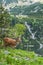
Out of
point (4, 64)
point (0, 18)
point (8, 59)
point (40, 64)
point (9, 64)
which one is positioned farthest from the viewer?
point (0, 18)

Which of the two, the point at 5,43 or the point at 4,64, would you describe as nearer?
the point at 4,64

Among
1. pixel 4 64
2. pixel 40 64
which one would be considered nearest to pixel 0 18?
pixel 40 64

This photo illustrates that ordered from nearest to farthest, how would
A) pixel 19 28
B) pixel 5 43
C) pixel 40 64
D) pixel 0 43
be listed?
1. pixel 40 64
2. pixel 0 43
3. pixel 5 43
4. pixel 19 28

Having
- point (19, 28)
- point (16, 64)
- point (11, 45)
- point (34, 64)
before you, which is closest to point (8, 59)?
point (16, 64)

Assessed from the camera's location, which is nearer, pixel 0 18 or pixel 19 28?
pixel 0 18

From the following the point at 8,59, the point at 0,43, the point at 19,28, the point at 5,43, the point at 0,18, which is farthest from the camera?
the point at 19,28

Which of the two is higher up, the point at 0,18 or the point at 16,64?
the point at 16,64

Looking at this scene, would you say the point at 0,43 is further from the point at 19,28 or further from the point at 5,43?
the point at 19,28

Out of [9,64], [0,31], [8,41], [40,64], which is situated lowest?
[0,31]

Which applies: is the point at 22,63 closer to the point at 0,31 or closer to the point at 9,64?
the point at 9,64
